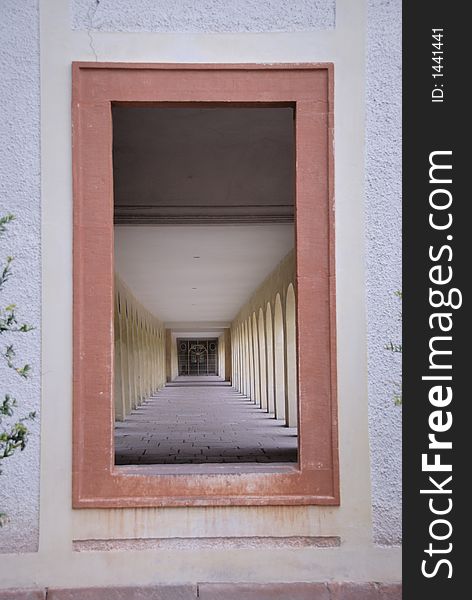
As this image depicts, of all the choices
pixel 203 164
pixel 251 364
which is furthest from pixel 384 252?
pixel 251 364

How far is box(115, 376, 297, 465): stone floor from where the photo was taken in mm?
8980

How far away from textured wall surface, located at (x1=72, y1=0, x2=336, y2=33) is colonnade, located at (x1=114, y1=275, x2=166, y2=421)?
37.8ft

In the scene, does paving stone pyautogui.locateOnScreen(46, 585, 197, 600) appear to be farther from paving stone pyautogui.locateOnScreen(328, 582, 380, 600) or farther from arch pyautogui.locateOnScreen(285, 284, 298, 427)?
arch pyautogui.locateOnScreen(285, 284, 298, 427)

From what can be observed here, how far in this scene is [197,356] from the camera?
57219 mm

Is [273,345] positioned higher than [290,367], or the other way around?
[273,345]

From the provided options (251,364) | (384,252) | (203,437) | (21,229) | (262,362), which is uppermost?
(21,229)

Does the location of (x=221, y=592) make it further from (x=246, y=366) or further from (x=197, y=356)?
(x=197, y=356)

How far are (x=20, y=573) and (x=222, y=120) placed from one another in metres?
4.55

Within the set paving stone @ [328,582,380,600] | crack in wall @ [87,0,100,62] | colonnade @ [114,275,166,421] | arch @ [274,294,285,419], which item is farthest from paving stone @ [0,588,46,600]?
colonnade @ [114,275,166,421]

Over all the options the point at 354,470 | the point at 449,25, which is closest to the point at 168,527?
the point at 354,470

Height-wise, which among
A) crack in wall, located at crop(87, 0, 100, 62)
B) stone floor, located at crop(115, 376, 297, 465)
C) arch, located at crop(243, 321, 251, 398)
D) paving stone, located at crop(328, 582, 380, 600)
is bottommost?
paving stone, located at crop(328, 582, 380, 600)

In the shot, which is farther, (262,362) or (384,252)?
(262,362)

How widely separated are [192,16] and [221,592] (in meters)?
3.60

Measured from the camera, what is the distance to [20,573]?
4.68 m
